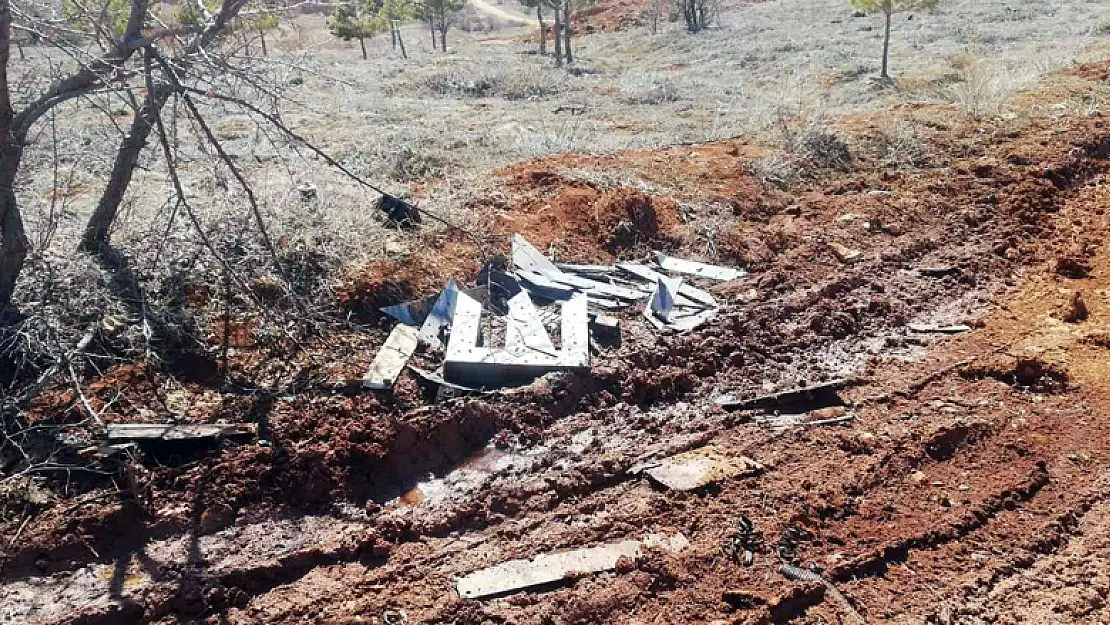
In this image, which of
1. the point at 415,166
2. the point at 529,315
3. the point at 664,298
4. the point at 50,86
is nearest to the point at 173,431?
the point at 50,86

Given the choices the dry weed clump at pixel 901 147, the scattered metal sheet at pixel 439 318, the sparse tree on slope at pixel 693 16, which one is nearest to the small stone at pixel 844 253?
the dry weed clump at pixel 901 147


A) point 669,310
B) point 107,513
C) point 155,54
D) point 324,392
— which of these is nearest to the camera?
point 155,54

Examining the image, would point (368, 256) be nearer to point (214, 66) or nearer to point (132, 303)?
point (132, 303)

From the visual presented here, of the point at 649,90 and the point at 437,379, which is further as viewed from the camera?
the point at 649,90

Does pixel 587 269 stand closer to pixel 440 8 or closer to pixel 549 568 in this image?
pixel 549 568

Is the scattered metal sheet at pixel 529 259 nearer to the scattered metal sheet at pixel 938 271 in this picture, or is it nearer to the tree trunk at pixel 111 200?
the tree trunk at pixel 111 200

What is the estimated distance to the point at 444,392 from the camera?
534 centimetres

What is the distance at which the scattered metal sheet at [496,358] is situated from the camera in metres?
5.51

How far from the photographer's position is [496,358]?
219 inches

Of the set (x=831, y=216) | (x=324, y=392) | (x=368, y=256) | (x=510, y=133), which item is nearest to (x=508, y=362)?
(x=324, y=392)

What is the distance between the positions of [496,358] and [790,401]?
2104 millimetres

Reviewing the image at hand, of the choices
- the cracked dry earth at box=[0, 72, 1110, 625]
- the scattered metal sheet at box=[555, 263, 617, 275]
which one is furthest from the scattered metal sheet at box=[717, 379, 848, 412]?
the scattered metal sheet at box=[555, 263, 617, 275]

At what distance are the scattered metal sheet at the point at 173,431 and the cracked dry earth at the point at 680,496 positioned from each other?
0.13 metres

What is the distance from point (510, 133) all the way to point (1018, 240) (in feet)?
23.1
